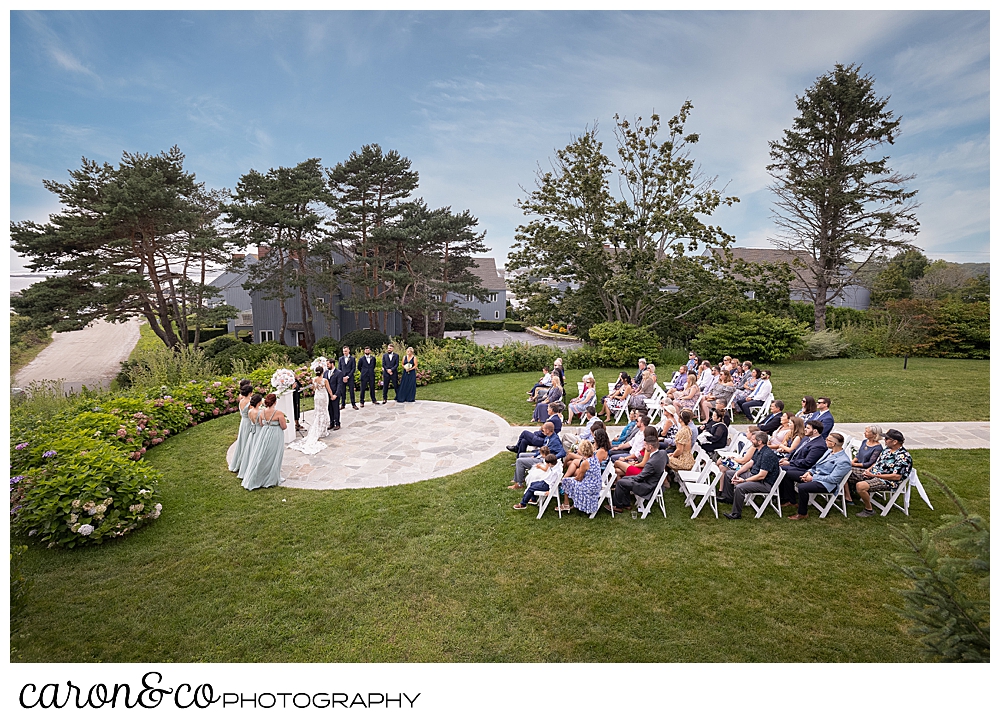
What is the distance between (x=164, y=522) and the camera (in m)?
6.25

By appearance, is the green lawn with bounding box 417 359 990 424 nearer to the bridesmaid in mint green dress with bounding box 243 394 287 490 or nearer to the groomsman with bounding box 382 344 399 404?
the groomsman with bounding box 382 344 399 404

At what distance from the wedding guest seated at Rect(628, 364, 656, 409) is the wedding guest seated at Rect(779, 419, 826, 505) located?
4124 mm

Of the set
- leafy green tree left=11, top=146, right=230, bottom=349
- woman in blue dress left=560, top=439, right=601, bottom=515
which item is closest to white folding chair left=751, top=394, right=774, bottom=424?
woman in blue dress left=560, top=439, right=601, bottom=515

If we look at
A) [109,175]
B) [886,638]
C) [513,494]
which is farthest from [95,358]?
[886,638]

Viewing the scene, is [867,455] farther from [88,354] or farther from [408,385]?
[88,354]

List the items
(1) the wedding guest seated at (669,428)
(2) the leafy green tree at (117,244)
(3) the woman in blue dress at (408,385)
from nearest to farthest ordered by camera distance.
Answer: (1) the wedding guest seated at (669,428) → (3) the woman in blue dress at (408,385) → (2) the leafy green tree at (117,244)

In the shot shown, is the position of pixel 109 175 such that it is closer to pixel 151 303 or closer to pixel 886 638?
pixel 151 303

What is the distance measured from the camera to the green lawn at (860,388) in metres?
11.3

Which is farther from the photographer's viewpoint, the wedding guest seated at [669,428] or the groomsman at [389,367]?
the groomsman at [389,367]

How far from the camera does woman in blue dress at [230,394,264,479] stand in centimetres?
753

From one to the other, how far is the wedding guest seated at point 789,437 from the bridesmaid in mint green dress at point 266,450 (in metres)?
7.03

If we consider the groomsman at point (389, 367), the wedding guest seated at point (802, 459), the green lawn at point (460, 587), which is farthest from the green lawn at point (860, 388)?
the wedding guest seated at point (802, 459)

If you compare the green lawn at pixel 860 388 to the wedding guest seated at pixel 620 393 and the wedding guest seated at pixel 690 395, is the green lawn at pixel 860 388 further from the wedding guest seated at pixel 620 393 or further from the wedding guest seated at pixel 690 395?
the wedding guest seated at pixel 690 395

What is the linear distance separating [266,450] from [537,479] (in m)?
4.08
